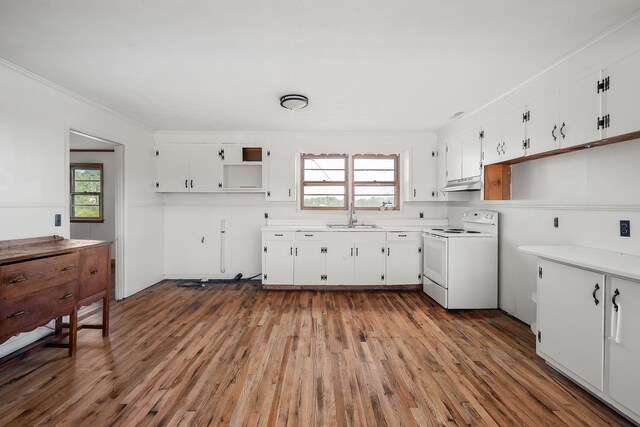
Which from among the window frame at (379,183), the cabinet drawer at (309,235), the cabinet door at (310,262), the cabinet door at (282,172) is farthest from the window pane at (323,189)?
the cabinet door at (310,262)

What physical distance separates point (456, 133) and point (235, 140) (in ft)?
10.9

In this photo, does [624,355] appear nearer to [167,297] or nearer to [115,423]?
[115,423]

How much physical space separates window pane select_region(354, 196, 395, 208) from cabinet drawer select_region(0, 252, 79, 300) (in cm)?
368

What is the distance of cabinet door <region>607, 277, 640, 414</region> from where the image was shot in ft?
5.29

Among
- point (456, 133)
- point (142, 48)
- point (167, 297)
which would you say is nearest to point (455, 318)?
point (456, 133)

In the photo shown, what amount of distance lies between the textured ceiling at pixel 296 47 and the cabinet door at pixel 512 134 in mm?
313

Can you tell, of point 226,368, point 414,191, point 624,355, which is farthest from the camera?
point 414,191

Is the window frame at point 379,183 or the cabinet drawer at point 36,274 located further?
the window frame at point 379,183

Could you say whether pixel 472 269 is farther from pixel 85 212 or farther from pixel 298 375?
pixel 85 212

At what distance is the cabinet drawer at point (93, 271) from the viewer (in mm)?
2545

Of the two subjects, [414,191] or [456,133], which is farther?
[414,191]

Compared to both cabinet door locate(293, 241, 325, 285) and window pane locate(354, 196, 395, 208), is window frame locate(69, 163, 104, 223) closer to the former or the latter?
cabinet door locate(293, 241, 325, 285)

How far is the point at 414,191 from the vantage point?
4.70 m

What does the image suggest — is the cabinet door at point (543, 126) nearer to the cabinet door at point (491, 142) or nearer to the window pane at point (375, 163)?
the cabinet door at point (491, 142)
